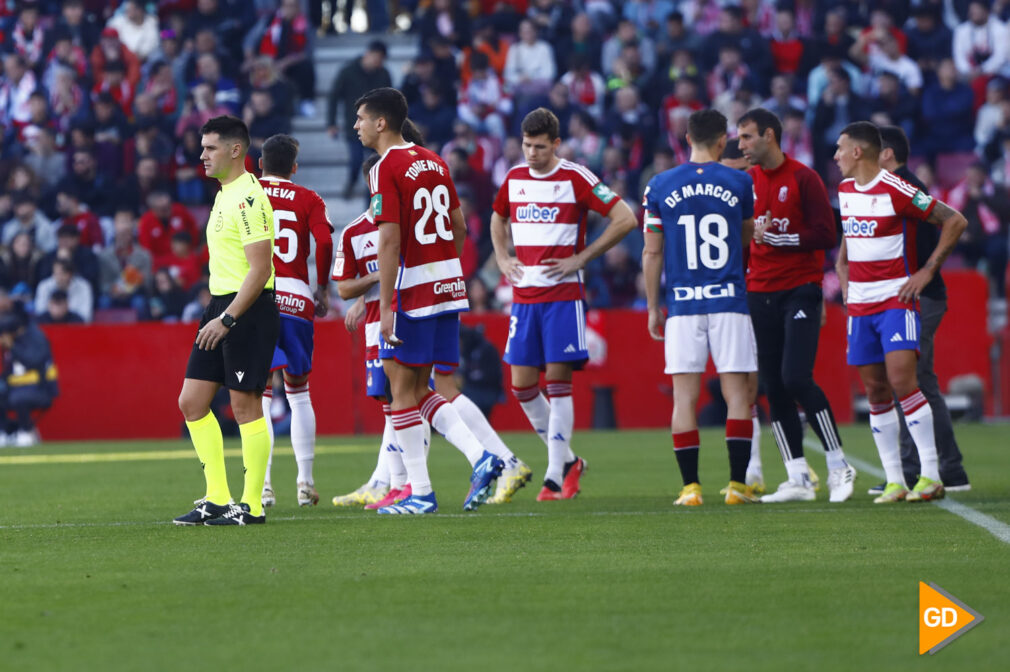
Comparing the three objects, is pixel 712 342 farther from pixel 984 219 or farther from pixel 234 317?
pixel 984 219

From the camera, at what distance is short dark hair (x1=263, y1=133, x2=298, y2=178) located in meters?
9.65

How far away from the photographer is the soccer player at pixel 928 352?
998cm

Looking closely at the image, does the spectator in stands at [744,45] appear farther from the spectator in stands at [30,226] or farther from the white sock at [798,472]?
the white sock at [798,472]

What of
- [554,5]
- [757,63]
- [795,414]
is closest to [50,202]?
[554,5]

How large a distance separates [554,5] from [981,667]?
69.3 ft

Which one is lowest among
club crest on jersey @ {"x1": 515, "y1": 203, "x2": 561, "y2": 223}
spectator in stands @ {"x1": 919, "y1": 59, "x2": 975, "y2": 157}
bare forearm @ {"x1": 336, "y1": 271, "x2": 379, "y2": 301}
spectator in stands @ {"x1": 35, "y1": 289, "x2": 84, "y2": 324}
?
spectator in stands @ {"x1": 35, "y1": 289, "x2": 84, "y2": 324}

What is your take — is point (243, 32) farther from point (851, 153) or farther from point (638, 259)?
point (851, 153)

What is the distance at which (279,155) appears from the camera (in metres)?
9.67

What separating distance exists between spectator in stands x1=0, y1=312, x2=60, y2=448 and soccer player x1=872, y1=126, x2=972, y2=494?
11.4 m

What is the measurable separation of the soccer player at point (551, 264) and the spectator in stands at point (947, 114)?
13.4 m

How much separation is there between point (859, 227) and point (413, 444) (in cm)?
297

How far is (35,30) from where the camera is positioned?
2509 centimetres

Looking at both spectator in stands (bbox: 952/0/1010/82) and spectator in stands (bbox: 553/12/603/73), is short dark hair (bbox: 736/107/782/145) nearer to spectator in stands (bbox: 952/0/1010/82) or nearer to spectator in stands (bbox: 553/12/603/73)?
spectator in stands (bbox: 553/12/603/73)

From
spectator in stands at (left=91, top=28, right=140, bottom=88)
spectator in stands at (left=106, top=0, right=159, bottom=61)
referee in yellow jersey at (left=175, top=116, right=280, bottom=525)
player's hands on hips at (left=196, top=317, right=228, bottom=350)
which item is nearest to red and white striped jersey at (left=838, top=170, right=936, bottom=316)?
referee in yellow jersey at (left=175, top=116, right=280, bottom=525)
